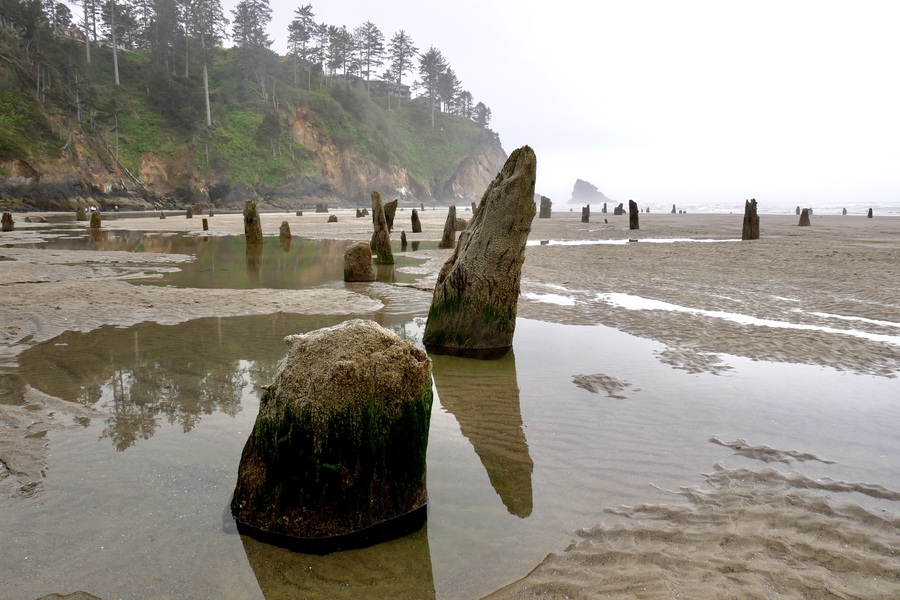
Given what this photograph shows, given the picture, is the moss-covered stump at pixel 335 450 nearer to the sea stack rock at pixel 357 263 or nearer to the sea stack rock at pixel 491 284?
the sea stack rock at pixel 491 284

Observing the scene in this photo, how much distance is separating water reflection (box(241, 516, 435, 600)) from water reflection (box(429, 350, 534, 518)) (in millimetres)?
824

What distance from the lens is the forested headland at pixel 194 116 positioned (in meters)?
49.9

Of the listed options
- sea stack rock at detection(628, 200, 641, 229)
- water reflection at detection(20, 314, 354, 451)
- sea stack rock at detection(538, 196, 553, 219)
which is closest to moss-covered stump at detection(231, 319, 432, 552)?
water reflection at detection(20, 314, 354, 451)

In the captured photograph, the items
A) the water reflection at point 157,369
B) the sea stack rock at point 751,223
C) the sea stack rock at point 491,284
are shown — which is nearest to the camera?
the water reflection at point 157,369

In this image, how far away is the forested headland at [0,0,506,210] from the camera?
49.9 m

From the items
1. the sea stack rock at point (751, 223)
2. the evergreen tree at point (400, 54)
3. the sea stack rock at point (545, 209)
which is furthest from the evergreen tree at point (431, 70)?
the sea stack rock at point (751, 223)

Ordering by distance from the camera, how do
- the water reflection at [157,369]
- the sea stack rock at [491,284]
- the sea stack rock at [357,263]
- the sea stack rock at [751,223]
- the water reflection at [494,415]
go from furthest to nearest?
the sea stack rock at [751,223] < the sea stack rock at [357,263] < the sea stack rock at [491,284] < the water reflection at [157,369] < the water reflection at [494,415]

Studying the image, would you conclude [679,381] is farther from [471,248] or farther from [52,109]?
[52,109]

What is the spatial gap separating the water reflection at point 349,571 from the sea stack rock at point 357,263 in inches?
412

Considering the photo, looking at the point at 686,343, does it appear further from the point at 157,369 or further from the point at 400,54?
the point at 400,54

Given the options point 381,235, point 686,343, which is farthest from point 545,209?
point 686,343

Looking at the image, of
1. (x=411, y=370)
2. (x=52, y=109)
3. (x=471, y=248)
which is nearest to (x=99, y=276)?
(x=471, y=248)

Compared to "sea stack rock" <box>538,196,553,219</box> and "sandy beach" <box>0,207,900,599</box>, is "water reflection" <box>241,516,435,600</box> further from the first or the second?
"sea stack rock" <box>538,196,553,219</box>

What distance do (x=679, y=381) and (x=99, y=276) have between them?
13.4 m
